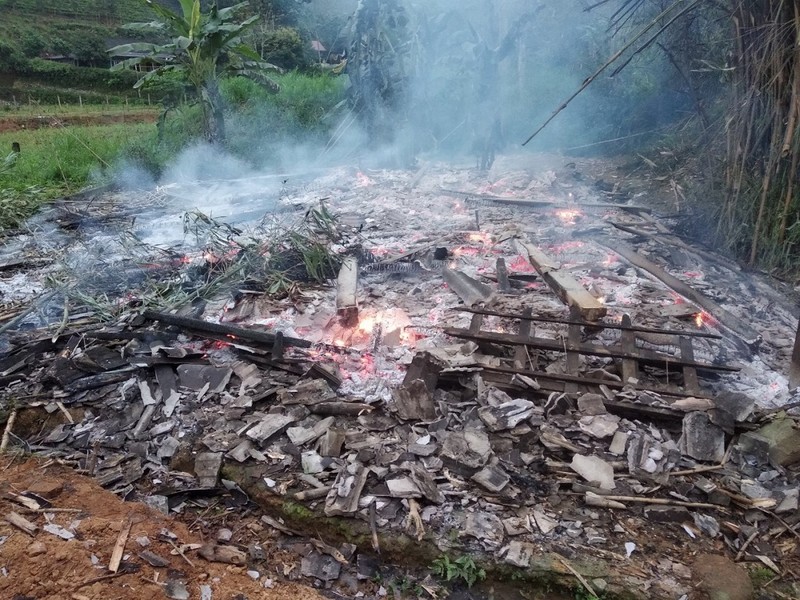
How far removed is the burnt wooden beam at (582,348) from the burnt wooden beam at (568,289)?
340 mm

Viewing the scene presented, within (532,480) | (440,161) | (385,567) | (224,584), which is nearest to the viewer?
(224,584)

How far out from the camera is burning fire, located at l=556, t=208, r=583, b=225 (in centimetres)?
805

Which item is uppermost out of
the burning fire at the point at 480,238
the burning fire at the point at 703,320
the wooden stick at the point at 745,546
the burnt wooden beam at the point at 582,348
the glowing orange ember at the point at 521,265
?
the burning fire at the point at 480,238

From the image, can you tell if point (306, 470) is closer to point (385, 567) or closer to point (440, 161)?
point (385, 567)

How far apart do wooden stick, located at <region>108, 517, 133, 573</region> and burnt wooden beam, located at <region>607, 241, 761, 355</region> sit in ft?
16.7

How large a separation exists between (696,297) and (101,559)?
5729mm

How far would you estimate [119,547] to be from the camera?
269cm

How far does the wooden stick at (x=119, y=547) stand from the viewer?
2.58 metres

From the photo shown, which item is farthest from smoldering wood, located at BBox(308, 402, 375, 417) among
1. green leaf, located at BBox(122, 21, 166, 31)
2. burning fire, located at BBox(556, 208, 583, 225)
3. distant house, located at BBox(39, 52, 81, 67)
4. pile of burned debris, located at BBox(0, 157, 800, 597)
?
distant house, located at BBox(39, 52, 81, 67)

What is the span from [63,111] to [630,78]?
874 inches

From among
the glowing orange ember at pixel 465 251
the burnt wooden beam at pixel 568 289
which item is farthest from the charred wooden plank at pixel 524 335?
the glowing orange ember at pixel 465 251

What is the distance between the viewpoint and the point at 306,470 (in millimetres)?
3283

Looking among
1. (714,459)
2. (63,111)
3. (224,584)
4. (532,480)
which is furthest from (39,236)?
(63,111)

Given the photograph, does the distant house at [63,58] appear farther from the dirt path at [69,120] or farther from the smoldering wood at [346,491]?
the smoldering wood at [346,491]
